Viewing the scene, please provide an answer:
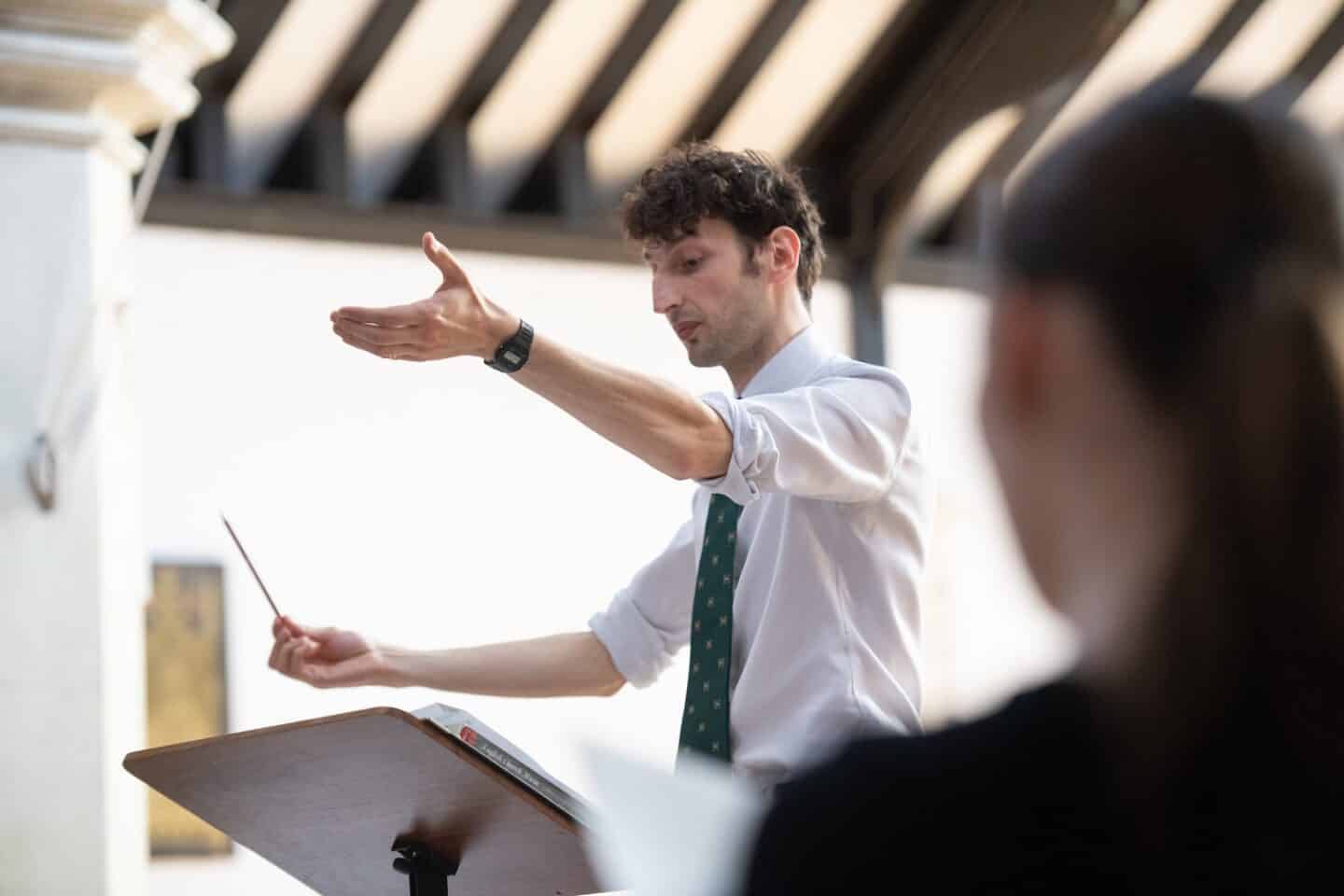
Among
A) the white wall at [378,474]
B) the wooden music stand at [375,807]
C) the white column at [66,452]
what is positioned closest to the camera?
the wooden music stand at [375,807]

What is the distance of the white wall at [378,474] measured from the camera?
654 centimetres

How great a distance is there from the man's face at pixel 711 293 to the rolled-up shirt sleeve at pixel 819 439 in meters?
0.20

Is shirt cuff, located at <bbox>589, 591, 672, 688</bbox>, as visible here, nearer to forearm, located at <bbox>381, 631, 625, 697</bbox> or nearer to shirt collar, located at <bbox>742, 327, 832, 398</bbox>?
forearm, located at <bbox>381, 631, 625, 697</bbox>

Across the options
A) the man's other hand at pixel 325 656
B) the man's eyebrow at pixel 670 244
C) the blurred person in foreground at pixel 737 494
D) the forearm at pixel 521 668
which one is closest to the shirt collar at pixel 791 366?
the blurred person in foreground at pixel 737 494

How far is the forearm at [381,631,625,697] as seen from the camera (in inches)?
105

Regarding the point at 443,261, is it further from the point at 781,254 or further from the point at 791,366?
the point at 781,254

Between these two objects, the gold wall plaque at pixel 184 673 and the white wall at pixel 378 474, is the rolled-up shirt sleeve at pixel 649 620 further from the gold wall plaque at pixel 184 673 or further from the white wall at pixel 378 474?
the gold wall plaque at pixel 184 673

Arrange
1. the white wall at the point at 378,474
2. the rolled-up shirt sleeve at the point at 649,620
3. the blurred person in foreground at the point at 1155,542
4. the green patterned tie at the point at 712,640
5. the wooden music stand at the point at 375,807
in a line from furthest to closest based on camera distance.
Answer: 1. the white wall at the point at 378,474
2. the rolled-up shirt sleeve at the point at 649,620
3. the green patterned tie at the point at 712,640
4. the wooden music stand at the point at 375,807
5. the blurred person in foreground at the point at 1155,542

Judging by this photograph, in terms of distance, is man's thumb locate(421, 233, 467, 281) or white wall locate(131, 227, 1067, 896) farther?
white wall locate(131, 227, 1067, 896)

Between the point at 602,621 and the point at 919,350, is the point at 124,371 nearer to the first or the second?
the point at 602,621

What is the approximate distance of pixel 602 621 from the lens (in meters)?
2.84

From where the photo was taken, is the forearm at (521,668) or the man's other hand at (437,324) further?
the forearm at (521,668)

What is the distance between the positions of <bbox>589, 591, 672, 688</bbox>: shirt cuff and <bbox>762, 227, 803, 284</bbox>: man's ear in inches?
21.1

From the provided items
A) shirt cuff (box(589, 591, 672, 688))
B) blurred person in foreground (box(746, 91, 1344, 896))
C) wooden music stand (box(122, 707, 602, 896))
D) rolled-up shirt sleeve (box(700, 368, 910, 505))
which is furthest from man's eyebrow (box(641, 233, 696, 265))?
blurred person in foreground (box(746, 91, 1344, 896))
